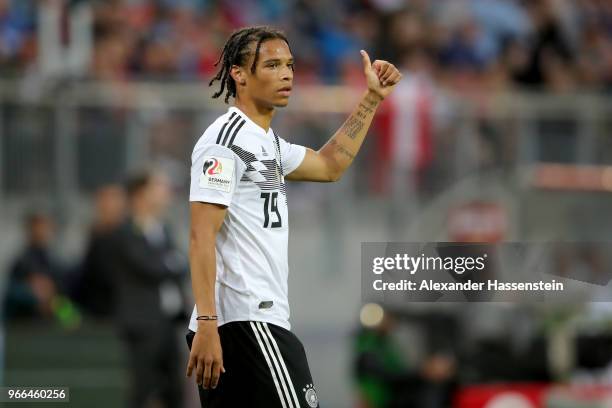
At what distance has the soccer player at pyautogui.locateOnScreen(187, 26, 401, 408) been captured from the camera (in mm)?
5395

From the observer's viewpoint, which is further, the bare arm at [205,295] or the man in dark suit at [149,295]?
the man in dark suit at [149,295]

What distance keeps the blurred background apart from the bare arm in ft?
17.1

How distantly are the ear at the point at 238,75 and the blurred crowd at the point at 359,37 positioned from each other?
7.57 meters

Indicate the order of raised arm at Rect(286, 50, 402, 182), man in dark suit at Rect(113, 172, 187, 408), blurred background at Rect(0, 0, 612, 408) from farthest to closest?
blurred background at Rect(0, 0, 612, 408)
man in dark suit at Rect(113, 172, 187, 408)
raised arm at Rect(286, 50, 402, 182)

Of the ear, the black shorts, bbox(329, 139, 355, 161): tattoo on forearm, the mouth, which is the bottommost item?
the black shorts

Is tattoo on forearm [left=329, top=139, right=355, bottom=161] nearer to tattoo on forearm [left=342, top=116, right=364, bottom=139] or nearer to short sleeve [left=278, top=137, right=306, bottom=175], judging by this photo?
tattoo on forearm [left=342, top=116, right=364, bottom=139]

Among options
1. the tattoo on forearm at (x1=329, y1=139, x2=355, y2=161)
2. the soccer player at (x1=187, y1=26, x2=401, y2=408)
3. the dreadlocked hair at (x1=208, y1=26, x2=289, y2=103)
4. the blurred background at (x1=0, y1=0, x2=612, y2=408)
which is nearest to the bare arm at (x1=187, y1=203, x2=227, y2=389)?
the soccer player at (x1=187, y1=26, x2=401, y2=408)

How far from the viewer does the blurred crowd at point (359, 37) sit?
13938mm

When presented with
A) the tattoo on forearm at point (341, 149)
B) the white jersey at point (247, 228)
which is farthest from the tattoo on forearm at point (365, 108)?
the white jersey at point (247, 228)

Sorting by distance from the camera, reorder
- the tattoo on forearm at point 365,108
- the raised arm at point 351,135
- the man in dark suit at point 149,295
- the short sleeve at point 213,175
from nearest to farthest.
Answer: the short sleeve at point 213,175 < the raised arm at point 351,135 < the tattoo on forearm at point 365,108 < the man in dark suit at point 149,295

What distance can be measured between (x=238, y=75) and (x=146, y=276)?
5.63m

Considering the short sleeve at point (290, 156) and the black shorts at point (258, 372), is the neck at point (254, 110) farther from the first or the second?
the black shorts at point (258, 372)

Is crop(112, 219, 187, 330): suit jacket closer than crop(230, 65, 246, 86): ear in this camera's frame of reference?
No

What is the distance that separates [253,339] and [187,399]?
703cm
